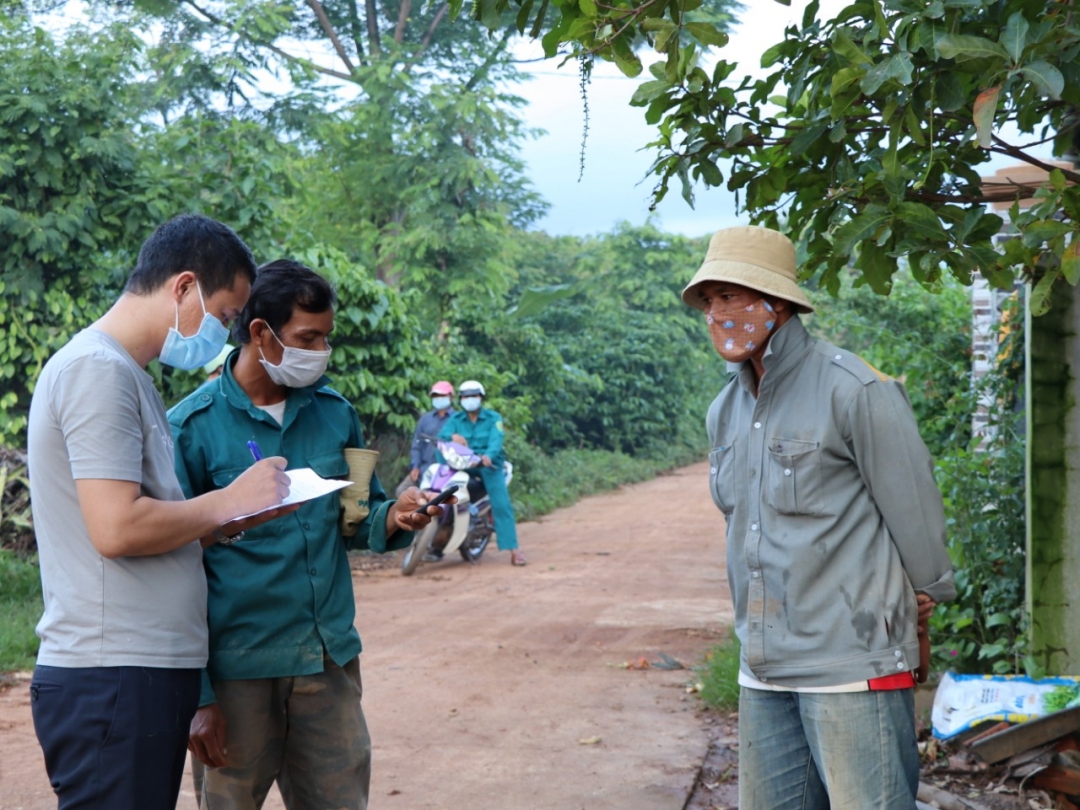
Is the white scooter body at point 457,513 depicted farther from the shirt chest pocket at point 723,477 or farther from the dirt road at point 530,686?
the shirt chest pocket at point 723,477

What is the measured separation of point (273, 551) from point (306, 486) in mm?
302

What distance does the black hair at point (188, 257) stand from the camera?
2684mm

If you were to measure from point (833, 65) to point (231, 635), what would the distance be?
2525mm

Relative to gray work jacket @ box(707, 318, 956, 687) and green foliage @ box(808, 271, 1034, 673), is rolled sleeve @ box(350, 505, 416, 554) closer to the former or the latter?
gray work jacket @ box(707, 318, 956, 687)

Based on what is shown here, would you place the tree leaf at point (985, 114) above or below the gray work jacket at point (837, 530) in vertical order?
above

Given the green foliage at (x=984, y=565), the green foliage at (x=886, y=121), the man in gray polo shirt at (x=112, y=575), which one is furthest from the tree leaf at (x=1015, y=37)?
the green foliage at (x=984, y=565)

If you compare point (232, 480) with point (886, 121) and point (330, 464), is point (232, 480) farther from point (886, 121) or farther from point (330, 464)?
point (886, 121)

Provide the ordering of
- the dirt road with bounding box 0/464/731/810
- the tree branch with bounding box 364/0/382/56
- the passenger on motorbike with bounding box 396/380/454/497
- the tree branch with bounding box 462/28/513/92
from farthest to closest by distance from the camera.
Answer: the tree branch with bounding box 364/0/382/56 → the tree branch with bounding box 462/28/513/92 → the passenger on motorbike with bounding box 396/380/454/497 → the dirt road with bounding box 0/464/731/810

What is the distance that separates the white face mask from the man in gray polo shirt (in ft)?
1.77

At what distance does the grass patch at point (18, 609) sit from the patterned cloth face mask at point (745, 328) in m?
5.66

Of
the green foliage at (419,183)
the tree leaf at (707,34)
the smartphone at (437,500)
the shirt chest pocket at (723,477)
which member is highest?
the green foliage at (419,183)

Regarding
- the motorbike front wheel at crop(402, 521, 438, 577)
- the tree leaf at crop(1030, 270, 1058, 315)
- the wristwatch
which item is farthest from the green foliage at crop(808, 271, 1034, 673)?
the motorbike front wheel at crop(402, 521, 438, 577)

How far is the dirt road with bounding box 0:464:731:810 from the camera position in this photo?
526 cm

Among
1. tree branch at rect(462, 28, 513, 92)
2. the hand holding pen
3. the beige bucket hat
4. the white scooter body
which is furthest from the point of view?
tree branch at rect(462, 28, 513, 92)
